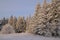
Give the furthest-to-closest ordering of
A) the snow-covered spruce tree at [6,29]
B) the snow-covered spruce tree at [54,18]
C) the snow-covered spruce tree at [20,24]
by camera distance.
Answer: the snow-covered spruce tree at [20,24]
the snow-covered spruce tree at [6,29]
the snow-covered spruce tree at [54,18]

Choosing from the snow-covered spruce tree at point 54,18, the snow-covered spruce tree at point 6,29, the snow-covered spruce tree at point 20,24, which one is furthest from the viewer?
the snow-covered spruce tree at point 20,24

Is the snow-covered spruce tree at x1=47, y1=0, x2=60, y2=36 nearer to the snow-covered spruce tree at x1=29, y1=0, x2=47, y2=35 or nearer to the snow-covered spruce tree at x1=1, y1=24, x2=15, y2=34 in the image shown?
the snow-covered spruce tree at x1=29, y1=0, x2=47, y2=35

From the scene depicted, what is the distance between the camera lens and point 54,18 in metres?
6.10

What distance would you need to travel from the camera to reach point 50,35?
5879 mm

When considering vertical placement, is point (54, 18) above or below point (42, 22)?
above

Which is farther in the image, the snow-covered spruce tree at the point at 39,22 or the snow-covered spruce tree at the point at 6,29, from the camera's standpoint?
the snow-covered spruce tree at the point at 6,29

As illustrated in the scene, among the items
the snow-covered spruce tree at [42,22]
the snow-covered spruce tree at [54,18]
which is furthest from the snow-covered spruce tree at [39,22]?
the snow-covered spruce tree at [54,18]

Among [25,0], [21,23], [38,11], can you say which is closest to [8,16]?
[21,23]

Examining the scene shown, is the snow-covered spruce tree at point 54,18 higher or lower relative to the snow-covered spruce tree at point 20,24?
higher

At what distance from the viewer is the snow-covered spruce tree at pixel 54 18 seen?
5918 mm

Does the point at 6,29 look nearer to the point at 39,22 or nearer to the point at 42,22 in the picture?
the point at 39,22

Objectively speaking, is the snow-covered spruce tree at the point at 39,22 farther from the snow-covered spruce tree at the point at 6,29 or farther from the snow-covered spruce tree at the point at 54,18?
the snow-covered spruce tree at the point at 6,29

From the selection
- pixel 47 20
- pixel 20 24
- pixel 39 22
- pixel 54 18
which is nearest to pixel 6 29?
pixel 39 22

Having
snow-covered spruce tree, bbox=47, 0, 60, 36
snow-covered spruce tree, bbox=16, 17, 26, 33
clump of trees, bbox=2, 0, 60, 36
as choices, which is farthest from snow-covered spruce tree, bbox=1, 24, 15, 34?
snow-covered spruce tree, bbox=47, 0, 60, 36
